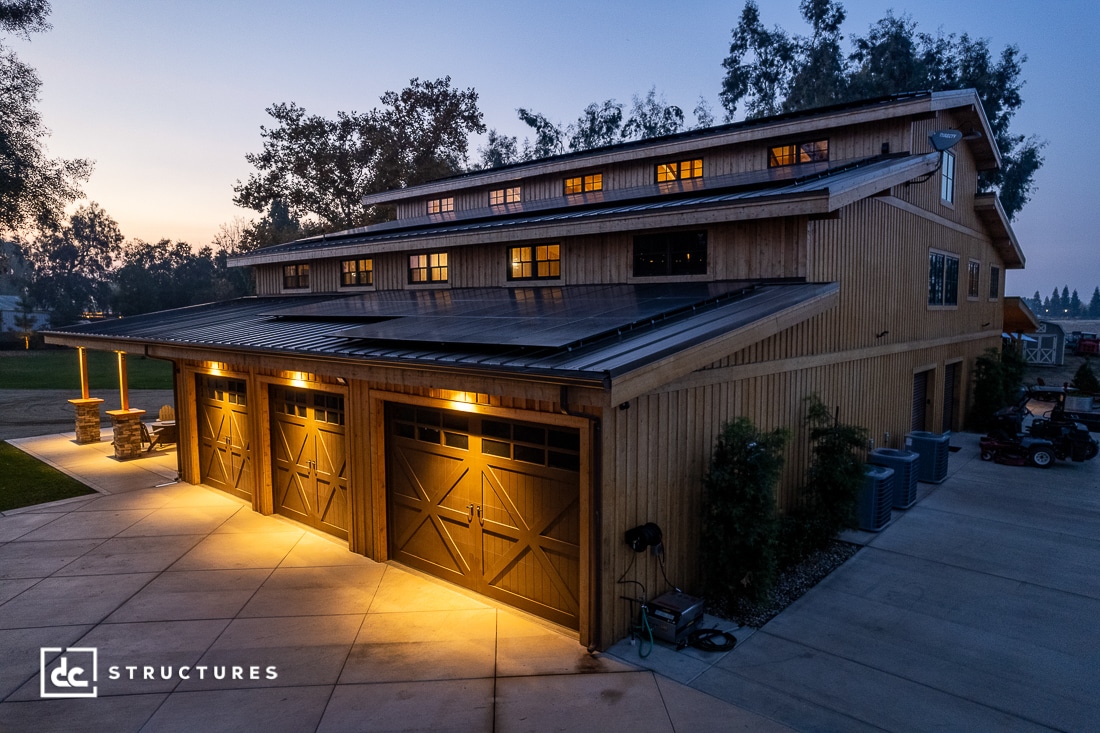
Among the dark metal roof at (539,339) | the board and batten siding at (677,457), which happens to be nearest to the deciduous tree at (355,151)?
the dark metal roof at (539,339)

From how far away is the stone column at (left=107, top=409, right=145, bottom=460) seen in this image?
16.8 metres

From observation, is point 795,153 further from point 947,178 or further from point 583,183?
point 583,183

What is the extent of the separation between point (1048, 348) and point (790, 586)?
4161cm

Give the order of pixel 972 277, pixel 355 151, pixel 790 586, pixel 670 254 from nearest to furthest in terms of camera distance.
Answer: pixel 790 586
pixel 670 254
pixel 972 277
pixel 355 151

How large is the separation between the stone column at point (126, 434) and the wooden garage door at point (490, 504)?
11382 mm

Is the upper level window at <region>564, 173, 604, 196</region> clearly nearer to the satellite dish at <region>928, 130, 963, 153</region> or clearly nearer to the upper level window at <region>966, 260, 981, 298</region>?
the satellite dish at <region>928, 130, 963, 153</region>

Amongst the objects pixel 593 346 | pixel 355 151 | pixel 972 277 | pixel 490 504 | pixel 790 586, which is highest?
pixel 355 151

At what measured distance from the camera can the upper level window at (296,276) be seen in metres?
19.9

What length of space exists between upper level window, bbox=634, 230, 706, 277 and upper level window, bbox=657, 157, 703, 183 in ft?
16.9

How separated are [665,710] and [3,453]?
20.2 m

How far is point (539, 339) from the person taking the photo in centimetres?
746

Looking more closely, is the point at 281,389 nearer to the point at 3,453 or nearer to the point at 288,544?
the point at 288,544

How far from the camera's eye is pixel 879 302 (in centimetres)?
1341

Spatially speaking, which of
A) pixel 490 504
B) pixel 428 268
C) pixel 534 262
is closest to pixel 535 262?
pixel 534 262
